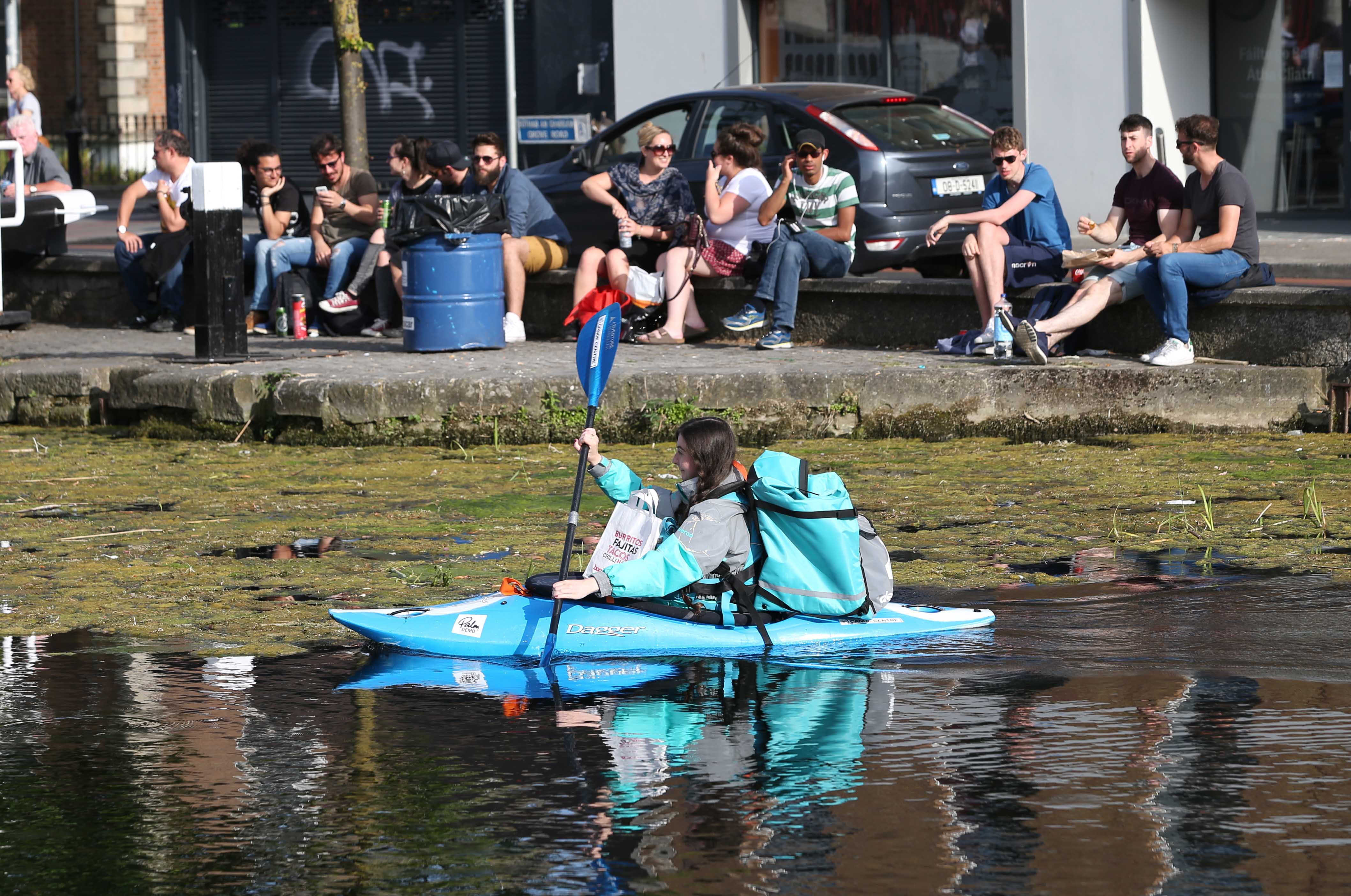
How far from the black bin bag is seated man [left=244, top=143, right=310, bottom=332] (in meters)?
1.90

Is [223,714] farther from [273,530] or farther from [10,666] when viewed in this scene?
[273,530]

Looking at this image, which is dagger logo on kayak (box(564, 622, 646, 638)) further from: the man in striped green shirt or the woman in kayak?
the man in striped green shirt

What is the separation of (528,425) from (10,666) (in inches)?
184

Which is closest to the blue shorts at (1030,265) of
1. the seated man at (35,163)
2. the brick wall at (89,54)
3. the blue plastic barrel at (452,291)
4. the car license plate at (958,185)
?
the car license plate at (958,185)

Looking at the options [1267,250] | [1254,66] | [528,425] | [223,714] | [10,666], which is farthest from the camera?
[1254,66]

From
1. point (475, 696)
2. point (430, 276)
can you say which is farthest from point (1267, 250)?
point (475, 696)

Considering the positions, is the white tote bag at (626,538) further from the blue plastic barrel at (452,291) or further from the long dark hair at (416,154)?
the long dark hair at (416,154)

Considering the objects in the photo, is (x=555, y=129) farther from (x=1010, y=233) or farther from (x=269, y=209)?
(x=1010, y=233)

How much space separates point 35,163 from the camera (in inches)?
605

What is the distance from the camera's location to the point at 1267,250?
14.8 metres

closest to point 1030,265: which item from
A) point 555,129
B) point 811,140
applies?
point 811,140

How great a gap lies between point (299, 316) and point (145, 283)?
178 centimetres

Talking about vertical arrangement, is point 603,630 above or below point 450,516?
below

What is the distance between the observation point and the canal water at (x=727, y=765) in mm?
4039
